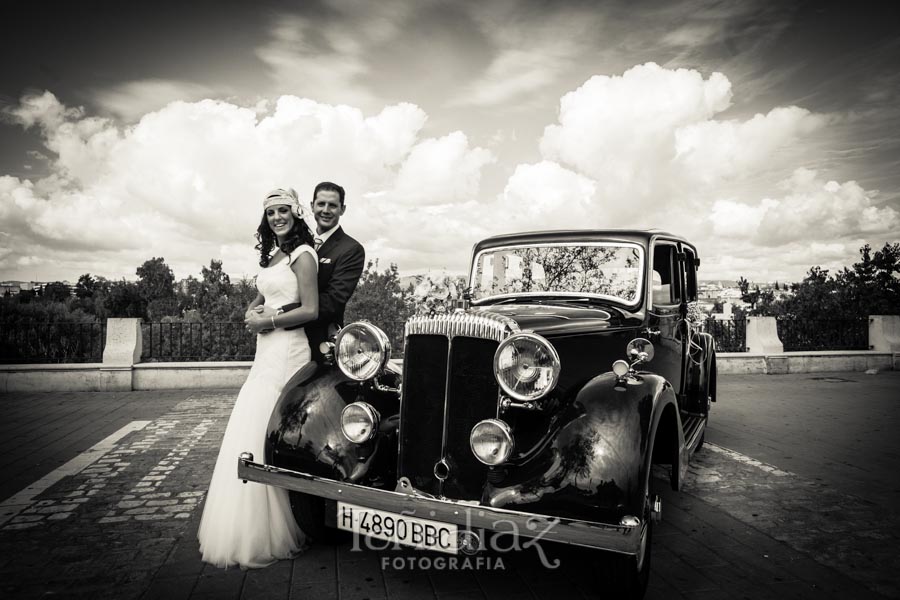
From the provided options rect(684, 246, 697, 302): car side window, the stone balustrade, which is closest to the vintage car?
rect(684, 246, 697, 302): car side window

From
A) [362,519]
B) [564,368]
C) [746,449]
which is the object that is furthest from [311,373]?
[746,449]

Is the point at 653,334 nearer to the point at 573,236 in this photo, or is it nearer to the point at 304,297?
the point at 573,236

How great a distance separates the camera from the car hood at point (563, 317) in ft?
10.9

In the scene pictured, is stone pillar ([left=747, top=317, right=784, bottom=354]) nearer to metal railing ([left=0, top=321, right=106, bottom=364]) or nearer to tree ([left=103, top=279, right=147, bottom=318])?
metal railing ([left=0, top=321, right=106, bottom=364])

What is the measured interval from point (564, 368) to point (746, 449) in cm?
359

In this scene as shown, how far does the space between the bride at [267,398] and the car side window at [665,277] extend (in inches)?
95.9

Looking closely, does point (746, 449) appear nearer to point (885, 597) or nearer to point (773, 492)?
point (773, 492)

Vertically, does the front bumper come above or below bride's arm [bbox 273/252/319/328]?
below

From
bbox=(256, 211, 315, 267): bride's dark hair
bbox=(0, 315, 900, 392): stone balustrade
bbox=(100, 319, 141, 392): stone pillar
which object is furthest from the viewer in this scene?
bbox=(100, 319, 141, 392): stone pillar

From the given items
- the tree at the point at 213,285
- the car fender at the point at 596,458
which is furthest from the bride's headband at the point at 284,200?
Result: the tree at the point at 213,285

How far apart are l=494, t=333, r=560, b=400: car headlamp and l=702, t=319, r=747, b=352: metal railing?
34.1 ft

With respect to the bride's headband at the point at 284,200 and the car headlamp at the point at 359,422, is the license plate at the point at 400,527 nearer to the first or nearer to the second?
the car headlamp at the point at 359,422

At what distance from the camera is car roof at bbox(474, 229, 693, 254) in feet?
13.9

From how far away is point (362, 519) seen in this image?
8.99 ft
